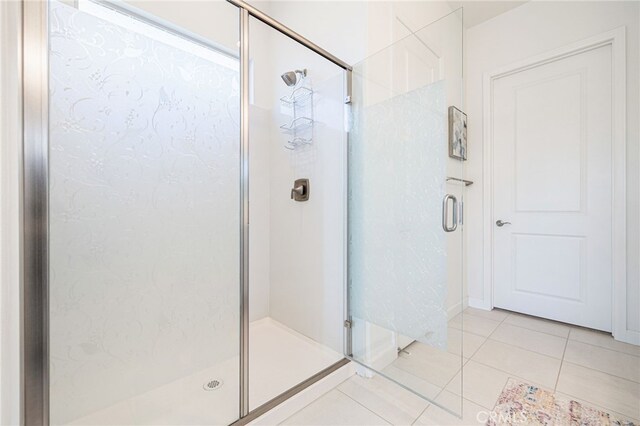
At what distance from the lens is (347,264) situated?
1.76 meters

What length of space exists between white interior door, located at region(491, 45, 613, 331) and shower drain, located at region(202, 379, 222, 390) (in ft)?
8.54

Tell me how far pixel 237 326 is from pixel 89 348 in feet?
1.77

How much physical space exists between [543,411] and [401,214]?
3.79 feet

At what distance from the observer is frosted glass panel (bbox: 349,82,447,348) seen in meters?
1.31

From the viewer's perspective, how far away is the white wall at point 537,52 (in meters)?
1.97

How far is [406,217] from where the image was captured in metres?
1.46

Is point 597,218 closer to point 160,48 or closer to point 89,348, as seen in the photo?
point 160,48

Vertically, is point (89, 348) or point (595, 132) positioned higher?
point (595, 132)

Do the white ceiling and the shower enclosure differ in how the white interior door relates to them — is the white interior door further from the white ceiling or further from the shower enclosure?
the shower enclosure

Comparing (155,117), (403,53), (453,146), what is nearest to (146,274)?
(155,117)

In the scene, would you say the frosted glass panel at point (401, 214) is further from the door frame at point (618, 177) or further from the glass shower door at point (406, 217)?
the door frame at point (618, 177)

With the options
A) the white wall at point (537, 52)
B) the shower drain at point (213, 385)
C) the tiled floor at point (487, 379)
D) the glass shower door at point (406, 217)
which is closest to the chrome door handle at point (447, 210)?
the glass shower door at point (406, 217)

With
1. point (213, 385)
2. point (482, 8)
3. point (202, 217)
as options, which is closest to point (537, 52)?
point (482, 8)

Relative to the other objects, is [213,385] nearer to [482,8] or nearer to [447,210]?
[447,210]
